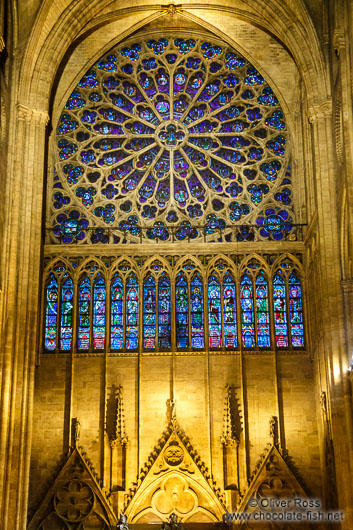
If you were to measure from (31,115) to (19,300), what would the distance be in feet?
15.7

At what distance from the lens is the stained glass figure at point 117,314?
2286cm

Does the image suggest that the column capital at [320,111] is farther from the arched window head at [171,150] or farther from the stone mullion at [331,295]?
the arched window head at [171,150]

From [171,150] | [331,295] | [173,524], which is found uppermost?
[171,150]

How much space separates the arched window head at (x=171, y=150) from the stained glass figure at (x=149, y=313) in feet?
4.46

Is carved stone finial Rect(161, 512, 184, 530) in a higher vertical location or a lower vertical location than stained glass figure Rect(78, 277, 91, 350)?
lower

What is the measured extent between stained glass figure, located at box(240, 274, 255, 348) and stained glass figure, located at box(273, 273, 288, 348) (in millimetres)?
613

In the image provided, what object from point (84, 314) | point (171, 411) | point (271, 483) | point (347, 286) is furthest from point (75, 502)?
point (347, 286)

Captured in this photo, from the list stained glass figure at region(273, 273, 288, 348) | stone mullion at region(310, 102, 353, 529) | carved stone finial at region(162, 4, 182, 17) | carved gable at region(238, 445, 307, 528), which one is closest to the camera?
stone mullion at region(310, 102, 353, 529)

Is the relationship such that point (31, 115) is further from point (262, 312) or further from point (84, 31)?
point (262, 312)

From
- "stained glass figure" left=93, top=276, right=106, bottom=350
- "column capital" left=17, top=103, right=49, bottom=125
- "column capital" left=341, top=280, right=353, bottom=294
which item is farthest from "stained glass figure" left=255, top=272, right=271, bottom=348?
"column capital" left=17, top=103, right=49, bottom=125

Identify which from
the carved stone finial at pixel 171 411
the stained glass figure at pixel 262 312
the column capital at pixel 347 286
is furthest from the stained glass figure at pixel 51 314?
the column capital at pixel 347 286

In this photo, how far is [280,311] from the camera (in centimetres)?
2308

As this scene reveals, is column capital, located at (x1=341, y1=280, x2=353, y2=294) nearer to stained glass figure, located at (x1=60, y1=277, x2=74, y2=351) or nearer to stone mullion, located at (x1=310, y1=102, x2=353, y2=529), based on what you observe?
stone mullion, located at (x1=310, y1=102, x2=353, y2=529)

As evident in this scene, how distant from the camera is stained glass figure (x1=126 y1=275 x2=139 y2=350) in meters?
22.8
